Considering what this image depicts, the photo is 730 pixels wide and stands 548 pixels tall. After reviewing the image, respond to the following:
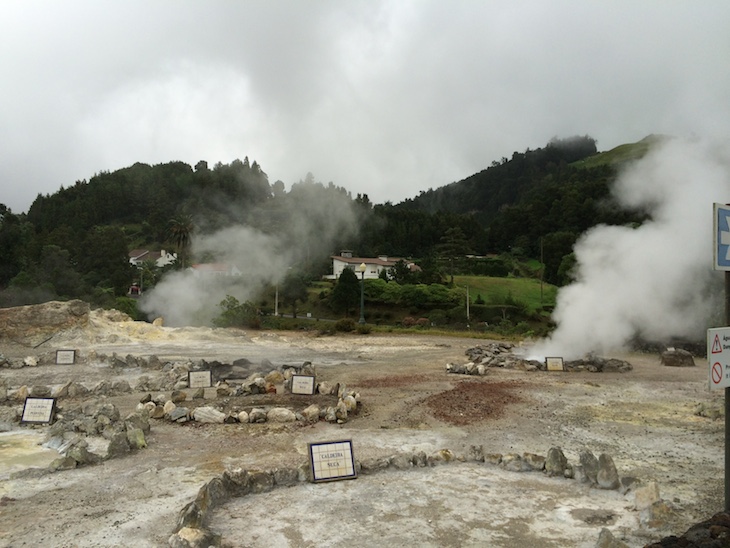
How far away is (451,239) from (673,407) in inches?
1964

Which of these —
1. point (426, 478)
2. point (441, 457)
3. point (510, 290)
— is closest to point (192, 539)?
point (426, 478)

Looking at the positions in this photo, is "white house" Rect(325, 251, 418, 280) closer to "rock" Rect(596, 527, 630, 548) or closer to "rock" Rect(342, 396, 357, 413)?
"rock" Rect(342, 396, 357, 413)

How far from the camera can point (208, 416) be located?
31.2 feet

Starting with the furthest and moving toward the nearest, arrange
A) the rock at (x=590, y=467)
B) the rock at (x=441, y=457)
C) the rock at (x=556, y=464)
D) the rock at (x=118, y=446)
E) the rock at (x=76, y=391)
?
the rock at (x=76, y=391)
the rock at (x=118, y=446)
the rock at (x=441, y=457)
the rock at (x=556, y=464)
the rock at (x=590, y=467)

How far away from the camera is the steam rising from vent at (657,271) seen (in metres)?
15.7

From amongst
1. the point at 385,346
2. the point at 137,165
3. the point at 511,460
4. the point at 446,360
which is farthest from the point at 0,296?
the point at 137,165

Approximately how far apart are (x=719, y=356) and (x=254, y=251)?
41482mm

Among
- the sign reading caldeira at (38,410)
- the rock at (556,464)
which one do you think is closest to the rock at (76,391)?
the sign reading caldeira at (38,410)

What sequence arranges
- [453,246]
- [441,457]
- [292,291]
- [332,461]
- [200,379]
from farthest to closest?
[453,246]
[292,291]
[200,379]
[441,457]
[332,461]

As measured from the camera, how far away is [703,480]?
6562 millimetres

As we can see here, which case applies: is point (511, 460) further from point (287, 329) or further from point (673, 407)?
point (287, 329)

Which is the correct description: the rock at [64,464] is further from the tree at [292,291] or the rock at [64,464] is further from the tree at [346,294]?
the tree at [292,291]

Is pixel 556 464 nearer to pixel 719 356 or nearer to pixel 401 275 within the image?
pixel 719 356

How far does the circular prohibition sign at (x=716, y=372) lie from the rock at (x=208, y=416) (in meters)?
7.29
